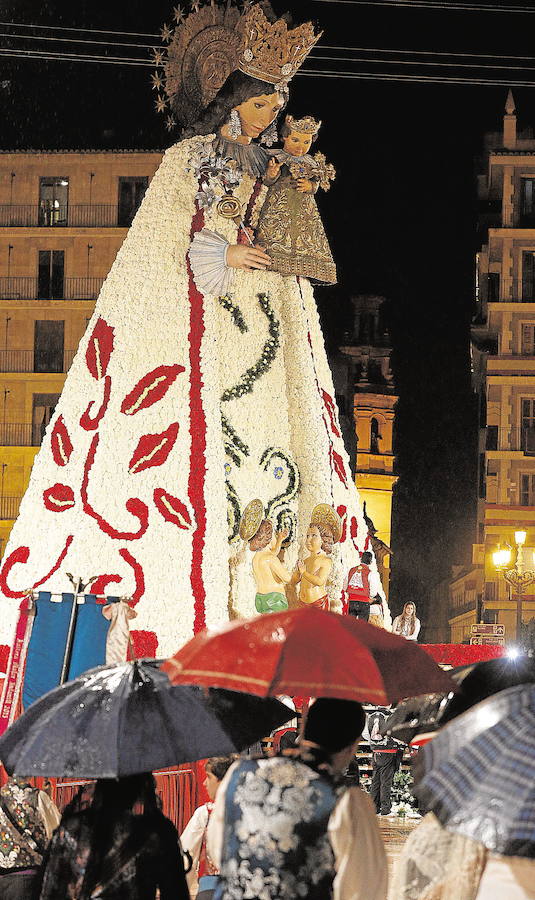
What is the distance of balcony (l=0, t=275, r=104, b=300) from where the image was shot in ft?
111

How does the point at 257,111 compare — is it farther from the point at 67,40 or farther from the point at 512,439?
the point at 512,439

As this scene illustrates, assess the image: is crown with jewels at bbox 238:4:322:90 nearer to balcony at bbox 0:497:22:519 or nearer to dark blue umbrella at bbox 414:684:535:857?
dark blue umbrella at bbox 414:684:535:857

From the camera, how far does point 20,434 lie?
33312mm

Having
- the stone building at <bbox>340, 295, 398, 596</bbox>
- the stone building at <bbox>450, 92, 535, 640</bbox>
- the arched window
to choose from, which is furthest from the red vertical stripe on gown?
the arched window

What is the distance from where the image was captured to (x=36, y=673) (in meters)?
11.6

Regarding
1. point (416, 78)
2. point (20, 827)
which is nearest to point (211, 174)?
point (416, 78)

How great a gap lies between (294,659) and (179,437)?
934 cm

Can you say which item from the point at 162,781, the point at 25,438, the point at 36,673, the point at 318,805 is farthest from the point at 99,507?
the point at 25,438

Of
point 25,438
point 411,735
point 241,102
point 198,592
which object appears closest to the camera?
point 411,735

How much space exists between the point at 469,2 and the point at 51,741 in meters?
16.1

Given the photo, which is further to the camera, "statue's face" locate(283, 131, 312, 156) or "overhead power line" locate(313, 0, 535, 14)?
"overhead power line" locate(313, 0, 535, 14)

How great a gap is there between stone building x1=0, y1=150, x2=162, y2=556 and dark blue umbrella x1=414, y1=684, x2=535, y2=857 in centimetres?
2926

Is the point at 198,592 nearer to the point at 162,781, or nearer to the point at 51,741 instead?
the point at 162,781

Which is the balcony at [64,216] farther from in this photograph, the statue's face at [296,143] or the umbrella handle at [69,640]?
the umbrella handle at [69,640]
